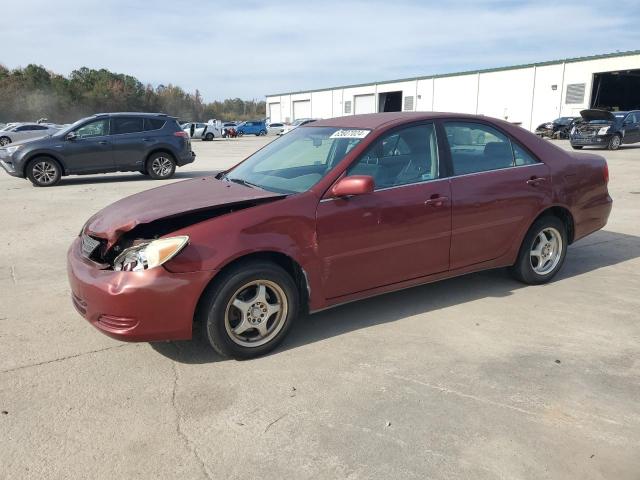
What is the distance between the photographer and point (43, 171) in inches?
482

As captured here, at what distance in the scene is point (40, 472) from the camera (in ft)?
8.25

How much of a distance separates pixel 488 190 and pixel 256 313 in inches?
90.1

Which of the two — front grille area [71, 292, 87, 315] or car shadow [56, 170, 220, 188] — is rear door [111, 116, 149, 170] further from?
front grille area [71, 292, 87, 315]

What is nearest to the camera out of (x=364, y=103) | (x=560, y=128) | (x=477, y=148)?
(x=477, y=148)

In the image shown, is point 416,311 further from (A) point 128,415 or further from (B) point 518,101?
(B) point 518,101

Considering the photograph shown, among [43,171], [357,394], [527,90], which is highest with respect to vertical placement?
[527,90]

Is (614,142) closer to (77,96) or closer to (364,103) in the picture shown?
(364,103)

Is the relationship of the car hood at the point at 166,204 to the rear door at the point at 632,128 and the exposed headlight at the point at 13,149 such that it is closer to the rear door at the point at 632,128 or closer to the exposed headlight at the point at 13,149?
the exposed headlight at the point at 13,149

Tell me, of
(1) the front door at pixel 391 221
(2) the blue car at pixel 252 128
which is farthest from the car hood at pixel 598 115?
(2) the blue car at pixel 252 128

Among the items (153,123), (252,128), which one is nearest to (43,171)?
(153,123)

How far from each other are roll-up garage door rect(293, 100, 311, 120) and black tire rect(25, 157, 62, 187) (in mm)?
58595

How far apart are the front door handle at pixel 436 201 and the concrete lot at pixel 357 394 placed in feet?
3.01

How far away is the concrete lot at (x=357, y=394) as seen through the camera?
2.59 m

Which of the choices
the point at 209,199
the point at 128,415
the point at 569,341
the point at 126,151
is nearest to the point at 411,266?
the point at 569,341
